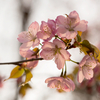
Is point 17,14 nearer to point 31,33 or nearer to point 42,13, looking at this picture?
point 42,13

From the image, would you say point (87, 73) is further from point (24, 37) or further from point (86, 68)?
point (24, 37)

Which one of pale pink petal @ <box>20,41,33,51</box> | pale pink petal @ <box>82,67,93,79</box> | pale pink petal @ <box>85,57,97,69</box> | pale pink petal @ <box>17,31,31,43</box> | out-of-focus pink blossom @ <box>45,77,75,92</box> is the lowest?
out-of-focus pink blossom @ <box>45,77,75,92</box>

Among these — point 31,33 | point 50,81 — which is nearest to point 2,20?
point 31,33

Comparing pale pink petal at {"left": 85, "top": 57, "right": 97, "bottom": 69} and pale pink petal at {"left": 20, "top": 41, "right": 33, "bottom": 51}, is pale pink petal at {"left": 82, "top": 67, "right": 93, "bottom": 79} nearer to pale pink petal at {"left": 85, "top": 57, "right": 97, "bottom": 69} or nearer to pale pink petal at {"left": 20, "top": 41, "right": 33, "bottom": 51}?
pale pink petal at {"left": 85, "top": 57, "right": 97, "bottom": 69}

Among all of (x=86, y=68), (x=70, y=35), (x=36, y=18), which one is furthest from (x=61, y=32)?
(x=36, y=18)

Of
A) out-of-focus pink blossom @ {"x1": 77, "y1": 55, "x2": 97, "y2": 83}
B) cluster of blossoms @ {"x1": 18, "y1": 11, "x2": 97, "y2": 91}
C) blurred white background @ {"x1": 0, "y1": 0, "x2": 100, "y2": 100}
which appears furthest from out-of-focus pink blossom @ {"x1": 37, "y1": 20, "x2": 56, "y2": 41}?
blurred white background @ {"x1": 0, "y1": 0, "x2": 100, "y2": 100}

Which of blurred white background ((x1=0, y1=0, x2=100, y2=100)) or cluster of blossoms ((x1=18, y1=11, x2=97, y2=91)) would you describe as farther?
blurred white background ((x1=0, y1=0, x2=100, y2=100))
